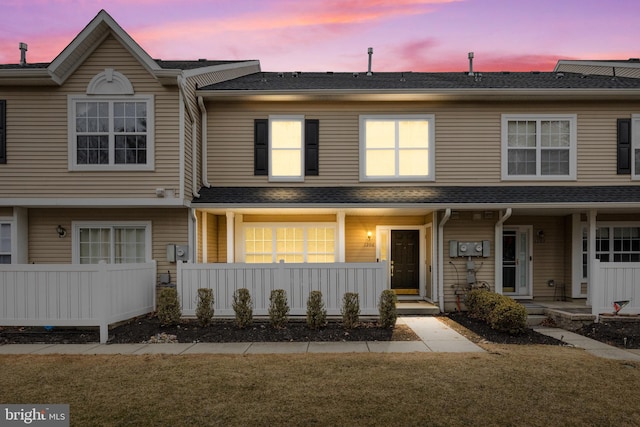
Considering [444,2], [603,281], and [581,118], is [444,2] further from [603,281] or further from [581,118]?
[603,281]

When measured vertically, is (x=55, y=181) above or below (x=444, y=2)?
below

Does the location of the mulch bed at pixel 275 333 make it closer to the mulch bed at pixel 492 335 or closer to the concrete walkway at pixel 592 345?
the mulch bed at pixel 492 335

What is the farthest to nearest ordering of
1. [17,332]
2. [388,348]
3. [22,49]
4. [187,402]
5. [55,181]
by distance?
[22,49] < [55,181] < [17,332] < [388,348] < [187,402]

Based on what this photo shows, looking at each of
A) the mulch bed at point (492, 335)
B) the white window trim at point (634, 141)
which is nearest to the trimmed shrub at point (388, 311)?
the mulch bed at point (492, 335)

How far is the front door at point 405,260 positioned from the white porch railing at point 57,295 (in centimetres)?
733

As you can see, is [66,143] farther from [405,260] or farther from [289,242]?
[405,260]

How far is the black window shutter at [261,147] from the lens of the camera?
37.9 ft

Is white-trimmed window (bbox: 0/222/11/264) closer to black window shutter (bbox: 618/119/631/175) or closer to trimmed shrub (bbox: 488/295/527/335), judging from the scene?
trimmed shrub (bbox: 488/295/527/335)

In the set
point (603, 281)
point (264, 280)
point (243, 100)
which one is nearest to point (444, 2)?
point (243, 100)

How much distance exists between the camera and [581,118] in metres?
11.4

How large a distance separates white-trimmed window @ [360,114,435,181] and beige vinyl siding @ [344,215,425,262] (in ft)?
4.08

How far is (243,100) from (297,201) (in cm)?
328

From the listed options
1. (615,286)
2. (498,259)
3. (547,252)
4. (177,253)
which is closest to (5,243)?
(177,253)

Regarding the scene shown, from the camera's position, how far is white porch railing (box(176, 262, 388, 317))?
9383mm
